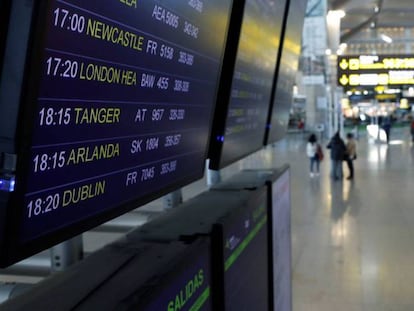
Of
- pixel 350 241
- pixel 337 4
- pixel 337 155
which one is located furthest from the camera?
pixel 337 4

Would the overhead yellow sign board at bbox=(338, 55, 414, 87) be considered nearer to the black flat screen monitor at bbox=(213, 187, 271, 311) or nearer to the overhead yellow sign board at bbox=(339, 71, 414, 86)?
the overhead yellow sign board at bbox=(339, 71, 414, 86)

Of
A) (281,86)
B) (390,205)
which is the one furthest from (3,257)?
(390,205)

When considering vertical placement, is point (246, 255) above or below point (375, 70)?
below

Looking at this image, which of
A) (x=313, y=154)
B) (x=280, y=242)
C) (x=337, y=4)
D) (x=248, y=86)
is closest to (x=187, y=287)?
(x=248, y=86)

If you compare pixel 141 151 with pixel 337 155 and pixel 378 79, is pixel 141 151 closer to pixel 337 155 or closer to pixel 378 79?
pixel 337 155

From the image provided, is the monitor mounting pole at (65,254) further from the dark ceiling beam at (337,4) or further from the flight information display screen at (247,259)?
the dark ceiling beam at (337,4)

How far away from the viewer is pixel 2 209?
3.56 ft

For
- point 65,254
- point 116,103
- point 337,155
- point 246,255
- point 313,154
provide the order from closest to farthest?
point 116,103 → point 65,254 → point 246,255 → point 337,155 → point 313,154

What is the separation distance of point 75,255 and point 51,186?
85cm

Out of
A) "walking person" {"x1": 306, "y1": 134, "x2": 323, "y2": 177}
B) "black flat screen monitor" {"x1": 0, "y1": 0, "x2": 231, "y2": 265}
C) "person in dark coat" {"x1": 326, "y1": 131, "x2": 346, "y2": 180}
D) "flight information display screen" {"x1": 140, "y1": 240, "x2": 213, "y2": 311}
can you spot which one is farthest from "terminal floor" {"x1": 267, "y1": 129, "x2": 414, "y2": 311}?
"black flat screen monitor" {"x1": 0, "y1": 0, "x2": 231, "y2": 265}

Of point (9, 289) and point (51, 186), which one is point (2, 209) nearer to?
point (51, 186)

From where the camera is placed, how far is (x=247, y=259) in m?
2.52

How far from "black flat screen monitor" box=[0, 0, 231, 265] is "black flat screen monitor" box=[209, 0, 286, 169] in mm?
634

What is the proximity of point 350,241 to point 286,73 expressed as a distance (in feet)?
13.3
